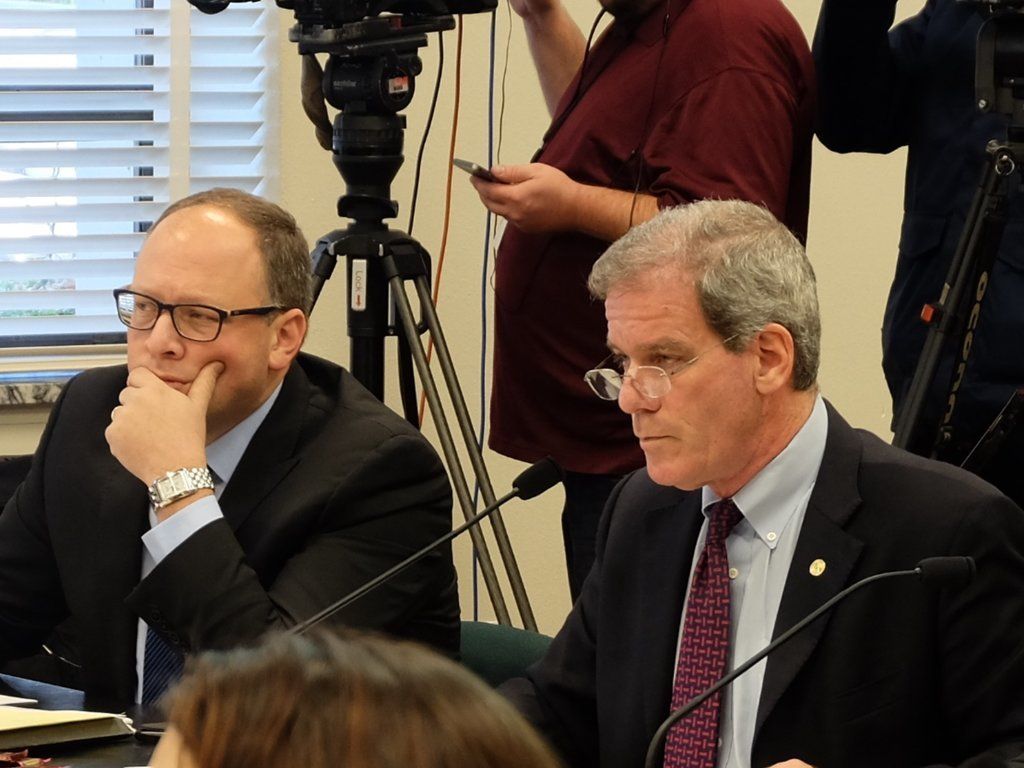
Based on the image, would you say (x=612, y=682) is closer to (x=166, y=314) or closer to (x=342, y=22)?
(x=166, y=314)

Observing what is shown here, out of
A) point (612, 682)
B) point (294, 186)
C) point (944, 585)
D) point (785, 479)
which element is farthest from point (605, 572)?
point (294, 186)

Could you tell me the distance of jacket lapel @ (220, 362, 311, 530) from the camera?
2.06 meters

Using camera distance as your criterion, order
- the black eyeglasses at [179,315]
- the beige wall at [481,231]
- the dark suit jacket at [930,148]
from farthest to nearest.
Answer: the beige wall at [481,231], the dark suit jacket at [930,148], the black eyeglasses at [179,315]

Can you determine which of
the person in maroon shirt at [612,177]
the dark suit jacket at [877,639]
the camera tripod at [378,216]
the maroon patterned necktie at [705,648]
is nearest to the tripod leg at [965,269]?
the person in maroon shirt at [612,177]

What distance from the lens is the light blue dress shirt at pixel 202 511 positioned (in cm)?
195

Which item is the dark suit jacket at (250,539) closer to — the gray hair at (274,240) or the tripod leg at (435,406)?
the gray hair at (274,240)

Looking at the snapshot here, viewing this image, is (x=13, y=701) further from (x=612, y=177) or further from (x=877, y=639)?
(x=612, y=177)

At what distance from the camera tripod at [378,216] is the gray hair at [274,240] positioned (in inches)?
16.1

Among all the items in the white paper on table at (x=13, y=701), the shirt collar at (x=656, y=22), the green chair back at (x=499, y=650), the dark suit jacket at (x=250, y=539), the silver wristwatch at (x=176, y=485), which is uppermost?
the shirt collar at (x=656, y=22)

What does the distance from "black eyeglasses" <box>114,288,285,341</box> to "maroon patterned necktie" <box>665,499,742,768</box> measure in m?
0.70

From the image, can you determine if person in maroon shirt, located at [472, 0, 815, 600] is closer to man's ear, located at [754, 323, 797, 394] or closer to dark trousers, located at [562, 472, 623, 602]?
dark trousers, located at [562, 472, 623, 602]

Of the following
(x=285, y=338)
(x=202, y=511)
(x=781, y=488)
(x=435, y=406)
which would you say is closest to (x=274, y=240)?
(x=285, y=338)

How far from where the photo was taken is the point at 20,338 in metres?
3.51

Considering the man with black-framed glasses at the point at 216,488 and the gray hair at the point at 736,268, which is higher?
the gray hair at the point at 736,268
